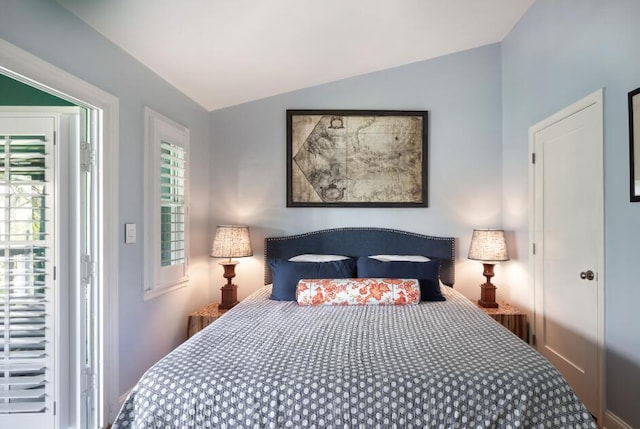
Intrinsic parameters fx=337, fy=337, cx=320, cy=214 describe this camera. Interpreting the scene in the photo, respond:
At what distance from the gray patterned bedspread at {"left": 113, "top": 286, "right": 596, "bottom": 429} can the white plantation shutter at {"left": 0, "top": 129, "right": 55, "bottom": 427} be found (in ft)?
3.27

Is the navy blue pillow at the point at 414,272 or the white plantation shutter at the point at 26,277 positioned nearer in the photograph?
the white plantation shutter at the point at 26,277

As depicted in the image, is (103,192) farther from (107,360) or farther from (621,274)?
(621,274)

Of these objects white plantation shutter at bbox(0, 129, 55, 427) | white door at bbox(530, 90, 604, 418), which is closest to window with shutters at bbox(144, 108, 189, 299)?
white plantation shutter at bbox(0, 129, 55, 427)

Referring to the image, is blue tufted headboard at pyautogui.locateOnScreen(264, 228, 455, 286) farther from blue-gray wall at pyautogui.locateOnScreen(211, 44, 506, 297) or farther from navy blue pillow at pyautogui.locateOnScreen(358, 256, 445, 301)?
navy blue pillow at pyautogui.locateOnScreen(358, 256, 445, 301)

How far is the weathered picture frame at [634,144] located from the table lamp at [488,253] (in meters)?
1.17

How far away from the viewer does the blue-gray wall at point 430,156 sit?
10.5ft

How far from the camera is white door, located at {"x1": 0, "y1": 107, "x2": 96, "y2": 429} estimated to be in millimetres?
1911

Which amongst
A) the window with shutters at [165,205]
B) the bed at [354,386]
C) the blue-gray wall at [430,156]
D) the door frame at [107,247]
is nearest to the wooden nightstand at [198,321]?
the window with shutters at [165,205]

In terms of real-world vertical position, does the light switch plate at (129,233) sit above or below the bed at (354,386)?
above

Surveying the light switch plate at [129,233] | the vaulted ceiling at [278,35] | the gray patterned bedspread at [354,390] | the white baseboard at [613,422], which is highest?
the vaulted ceiling at [278,35]

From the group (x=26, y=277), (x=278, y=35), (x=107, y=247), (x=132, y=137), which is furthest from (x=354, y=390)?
(x=278, y=35)

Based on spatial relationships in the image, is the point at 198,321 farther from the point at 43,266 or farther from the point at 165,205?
the point at 43,266

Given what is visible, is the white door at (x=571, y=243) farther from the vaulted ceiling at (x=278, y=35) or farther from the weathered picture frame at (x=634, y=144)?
the vaulted ceiling at (x=278, y=35)

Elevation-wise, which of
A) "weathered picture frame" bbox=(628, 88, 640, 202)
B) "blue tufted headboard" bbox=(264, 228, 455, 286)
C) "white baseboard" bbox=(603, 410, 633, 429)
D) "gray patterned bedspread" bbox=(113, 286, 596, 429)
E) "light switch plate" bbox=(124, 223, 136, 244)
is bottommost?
"white baseboard" bbox=(603, 410, 633, 429)
